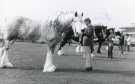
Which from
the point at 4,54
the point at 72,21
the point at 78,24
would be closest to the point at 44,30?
the point at 72,21

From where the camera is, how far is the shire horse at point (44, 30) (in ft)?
48.8

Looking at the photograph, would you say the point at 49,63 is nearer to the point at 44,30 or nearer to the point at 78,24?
the point at 44,30

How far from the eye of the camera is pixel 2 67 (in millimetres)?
16391

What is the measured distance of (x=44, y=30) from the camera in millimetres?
15469

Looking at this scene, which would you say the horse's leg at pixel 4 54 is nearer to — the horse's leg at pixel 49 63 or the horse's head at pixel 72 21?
the horse's leg at pixel 49 63

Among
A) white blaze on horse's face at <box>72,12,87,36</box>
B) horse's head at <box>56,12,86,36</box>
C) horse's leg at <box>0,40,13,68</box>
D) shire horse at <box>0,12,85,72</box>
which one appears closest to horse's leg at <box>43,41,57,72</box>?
shire horse at <box>0,12,85,72</box>

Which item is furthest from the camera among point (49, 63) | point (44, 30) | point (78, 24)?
point (44, 30)

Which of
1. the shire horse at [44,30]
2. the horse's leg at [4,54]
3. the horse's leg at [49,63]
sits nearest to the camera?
the shire horse at [44,30]

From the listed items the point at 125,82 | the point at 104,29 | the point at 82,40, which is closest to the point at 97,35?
the point at 104,29

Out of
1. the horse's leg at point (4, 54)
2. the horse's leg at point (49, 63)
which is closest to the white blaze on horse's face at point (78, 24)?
the horse's leg at point (49, 63)

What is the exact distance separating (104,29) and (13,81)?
21.3 m

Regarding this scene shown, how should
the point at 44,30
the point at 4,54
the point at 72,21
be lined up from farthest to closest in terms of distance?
the point at 4,54 → the point at 44,30 → the point at 72,21

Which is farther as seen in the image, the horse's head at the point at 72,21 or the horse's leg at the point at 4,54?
the horse's leg at the point at 4,54

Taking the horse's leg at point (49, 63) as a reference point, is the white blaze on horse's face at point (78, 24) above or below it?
above
